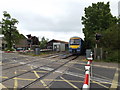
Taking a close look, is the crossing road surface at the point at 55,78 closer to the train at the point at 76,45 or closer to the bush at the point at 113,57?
the bush at the point at 113,57

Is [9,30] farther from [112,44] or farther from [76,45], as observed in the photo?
[112,44]

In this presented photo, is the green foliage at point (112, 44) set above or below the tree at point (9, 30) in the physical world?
below

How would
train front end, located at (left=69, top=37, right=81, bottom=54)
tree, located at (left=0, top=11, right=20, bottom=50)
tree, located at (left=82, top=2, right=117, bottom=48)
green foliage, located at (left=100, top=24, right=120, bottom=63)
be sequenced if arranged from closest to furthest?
green foliage, located at (left=100, top=24, right=120, bottom=63)
train front end, located at (left=69, top=37, right=81, bottom=54)
tree, located at (left=82, top=2, right=117, bottom=48)
tree, located at (left=0, top=11, right=20, bottom=50)

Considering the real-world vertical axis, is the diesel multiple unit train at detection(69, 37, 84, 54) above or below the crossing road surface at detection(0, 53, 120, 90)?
above

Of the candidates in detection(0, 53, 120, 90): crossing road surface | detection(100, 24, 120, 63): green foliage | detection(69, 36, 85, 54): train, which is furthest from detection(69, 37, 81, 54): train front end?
detection(0, 53, 120, 90): crossing road surface

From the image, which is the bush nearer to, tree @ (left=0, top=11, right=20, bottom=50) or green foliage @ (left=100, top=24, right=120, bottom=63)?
green foliage @ (left=100, top=24, right=120, bottom=63)

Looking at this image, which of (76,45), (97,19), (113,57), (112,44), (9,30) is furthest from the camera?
(9,30)

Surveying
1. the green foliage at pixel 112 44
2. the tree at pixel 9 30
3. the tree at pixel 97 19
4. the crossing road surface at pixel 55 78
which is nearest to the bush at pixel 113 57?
the green foliage at pixel 112 44

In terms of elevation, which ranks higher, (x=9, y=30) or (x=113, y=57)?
(x=9, y=30)

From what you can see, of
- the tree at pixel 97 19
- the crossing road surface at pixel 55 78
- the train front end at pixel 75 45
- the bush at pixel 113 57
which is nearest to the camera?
the crossing road surface at pixel 55 78

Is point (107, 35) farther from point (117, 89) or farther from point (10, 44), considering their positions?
point (10, 44)

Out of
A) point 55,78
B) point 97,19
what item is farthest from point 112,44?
point 55,78

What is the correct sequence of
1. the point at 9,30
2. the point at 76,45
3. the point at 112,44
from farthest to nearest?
the point at 9,30, the point at 76,45, the point at 112,44

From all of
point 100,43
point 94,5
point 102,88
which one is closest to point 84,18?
point 94,5
